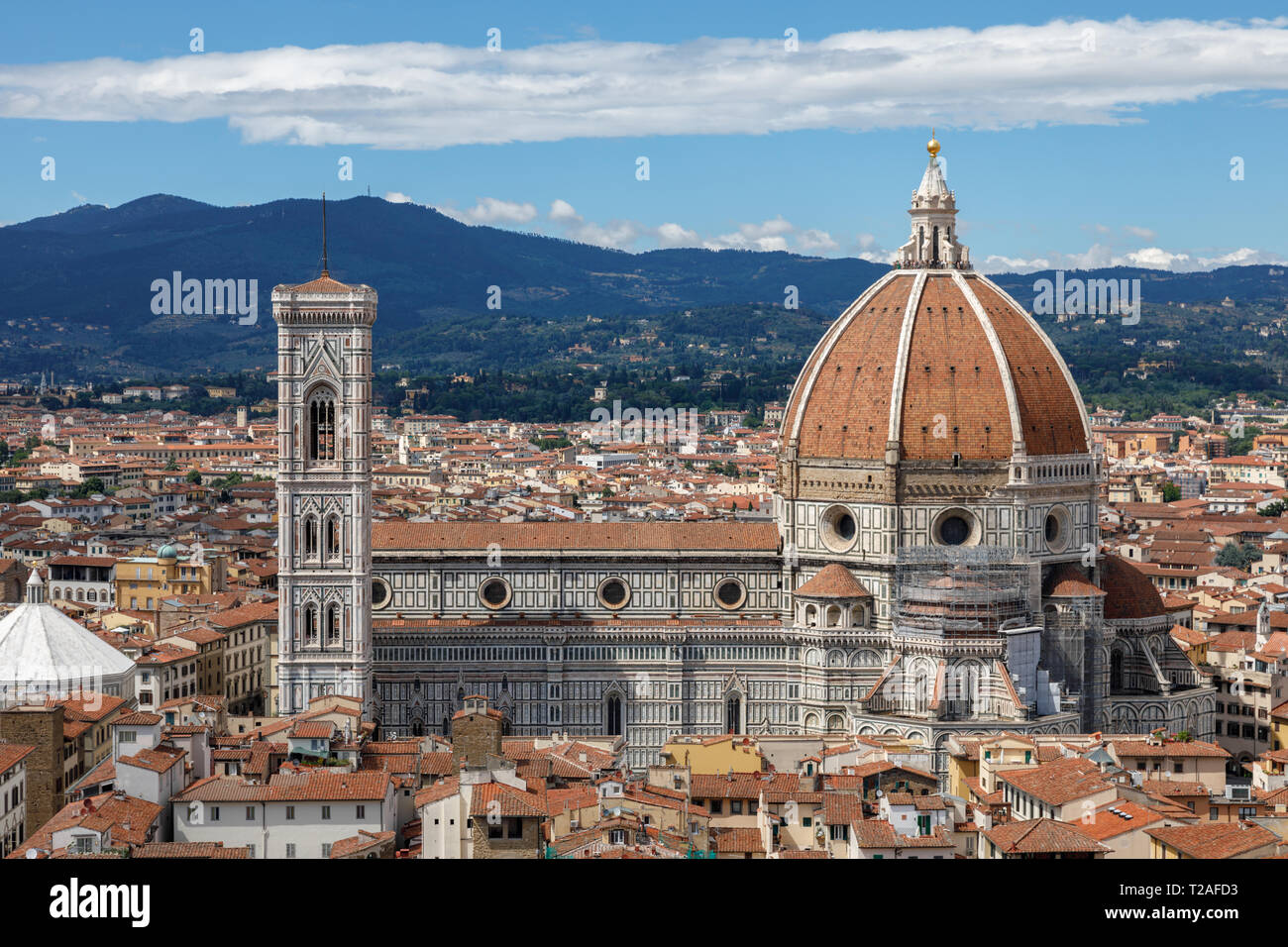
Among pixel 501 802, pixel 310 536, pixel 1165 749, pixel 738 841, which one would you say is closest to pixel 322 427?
pixel 310 536

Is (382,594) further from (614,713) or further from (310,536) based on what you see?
(614,713)

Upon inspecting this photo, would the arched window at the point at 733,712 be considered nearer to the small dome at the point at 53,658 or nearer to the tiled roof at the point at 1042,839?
the small dome at the point at 53,658

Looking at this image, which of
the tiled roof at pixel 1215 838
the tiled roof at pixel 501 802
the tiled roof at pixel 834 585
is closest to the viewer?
the tiled roof at pixel 1215 838

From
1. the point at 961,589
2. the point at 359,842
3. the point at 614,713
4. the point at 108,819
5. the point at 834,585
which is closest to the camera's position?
the point at 108,819

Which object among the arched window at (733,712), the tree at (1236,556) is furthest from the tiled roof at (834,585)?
the tree at (1236,556)

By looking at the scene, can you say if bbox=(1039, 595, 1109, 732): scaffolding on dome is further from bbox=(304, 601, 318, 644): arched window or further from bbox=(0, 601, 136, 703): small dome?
bbox=(0, 601, 136, 703): small dome

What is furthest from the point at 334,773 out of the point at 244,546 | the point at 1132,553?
the point at 1132,553

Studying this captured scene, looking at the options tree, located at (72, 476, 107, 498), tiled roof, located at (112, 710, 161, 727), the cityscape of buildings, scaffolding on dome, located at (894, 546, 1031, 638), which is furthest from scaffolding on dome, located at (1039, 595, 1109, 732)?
tree, located at (72, 476, 107, 498)
